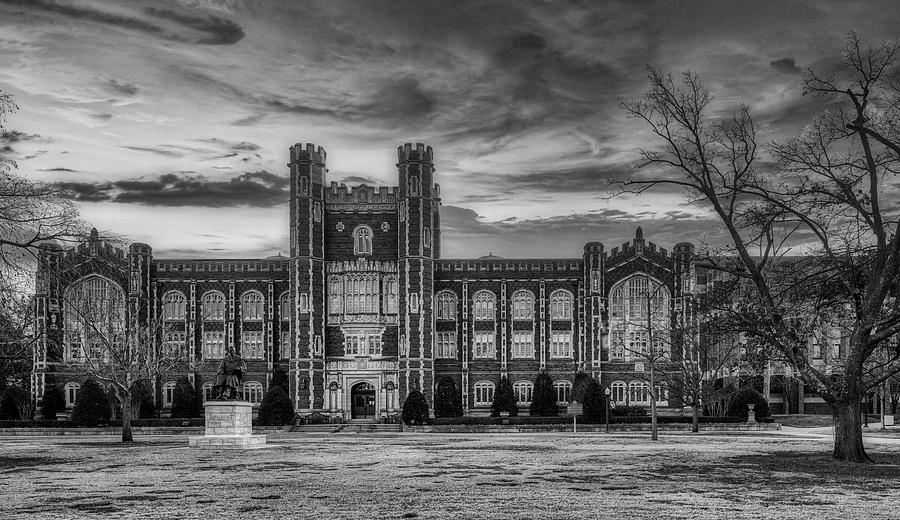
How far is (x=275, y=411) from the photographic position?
6028cm

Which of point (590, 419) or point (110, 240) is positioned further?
point (590, 419)

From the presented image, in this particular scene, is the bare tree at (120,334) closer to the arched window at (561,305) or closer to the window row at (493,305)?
the window row at (493,305)

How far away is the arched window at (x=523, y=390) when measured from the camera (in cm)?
7438

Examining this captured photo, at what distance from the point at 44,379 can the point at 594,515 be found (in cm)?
6317

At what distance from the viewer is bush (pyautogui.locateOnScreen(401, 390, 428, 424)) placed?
202 feet

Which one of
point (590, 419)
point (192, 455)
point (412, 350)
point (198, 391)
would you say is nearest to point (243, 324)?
point (198, 391)

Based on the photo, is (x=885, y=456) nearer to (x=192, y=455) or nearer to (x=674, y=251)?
(x=192, y=455)

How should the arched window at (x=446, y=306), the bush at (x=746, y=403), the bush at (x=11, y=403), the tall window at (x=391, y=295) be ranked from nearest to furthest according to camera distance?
the bush at (x=746, y=403), the bush at (x=11, y=403), the tall window at (x=391, y=295), the arched window at (x=446, y=306)

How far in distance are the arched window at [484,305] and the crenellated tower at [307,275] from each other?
11547 millimetres

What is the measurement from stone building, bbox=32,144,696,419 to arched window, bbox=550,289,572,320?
11 cm

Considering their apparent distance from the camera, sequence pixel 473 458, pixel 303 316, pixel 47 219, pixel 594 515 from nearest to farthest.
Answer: pixel 594 515
pixel 47 219
pixel 473 458
pixel 303 316

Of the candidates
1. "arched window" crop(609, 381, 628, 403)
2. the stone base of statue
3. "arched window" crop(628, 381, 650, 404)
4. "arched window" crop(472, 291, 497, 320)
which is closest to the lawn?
the stone base of statue

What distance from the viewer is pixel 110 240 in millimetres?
27484

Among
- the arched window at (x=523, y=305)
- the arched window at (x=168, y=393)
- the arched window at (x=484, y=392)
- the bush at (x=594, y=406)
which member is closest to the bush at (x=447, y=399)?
the arched window at (x=484, y=392)
